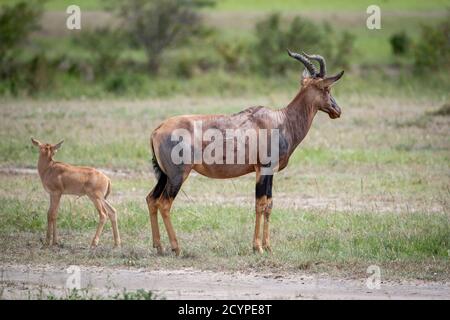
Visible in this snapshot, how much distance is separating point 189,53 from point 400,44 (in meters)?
7.70

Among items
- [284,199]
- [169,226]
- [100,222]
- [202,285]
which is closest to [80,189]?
[100,222]

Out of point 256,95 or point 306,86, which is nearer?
point 306,86

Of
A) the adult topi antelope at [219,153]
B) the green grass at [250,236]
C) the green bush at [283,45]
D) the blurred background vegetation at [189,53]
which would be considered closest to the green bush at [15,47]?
the blurred background vegetation at [189,53]

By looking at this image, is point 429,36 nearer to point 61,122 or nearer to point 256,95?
point 256,95

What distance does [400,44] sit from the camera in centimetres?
3603

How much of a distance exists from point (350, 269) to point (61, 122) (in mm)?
11086

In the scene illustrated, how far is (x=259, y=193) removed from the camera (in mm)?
11523

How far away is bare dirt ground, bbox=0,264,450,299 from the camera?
9711 mm

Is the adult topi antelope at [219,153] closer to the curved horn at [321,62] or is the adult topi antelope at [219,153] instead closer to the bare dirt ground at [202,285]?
the curved horn at [321,62]

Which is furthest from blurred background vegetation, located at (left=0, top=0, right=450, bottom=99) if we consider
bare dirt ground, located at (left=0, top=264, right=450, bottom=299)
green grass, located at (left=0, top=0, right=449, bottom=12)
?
bare dirt ground, located at (left=0, top=264, right=450, bottom=299)

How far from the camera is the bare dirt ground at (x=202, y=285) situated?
9711 millimetres

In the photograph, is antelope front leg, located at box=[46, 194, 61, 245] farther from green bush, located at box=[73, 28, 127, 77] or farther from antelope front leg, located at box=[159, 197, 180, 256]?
green bush, located at box=[73, 28, 127, 77]

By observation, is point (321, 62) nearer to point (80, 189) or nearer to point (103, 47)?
point (80, 189)
